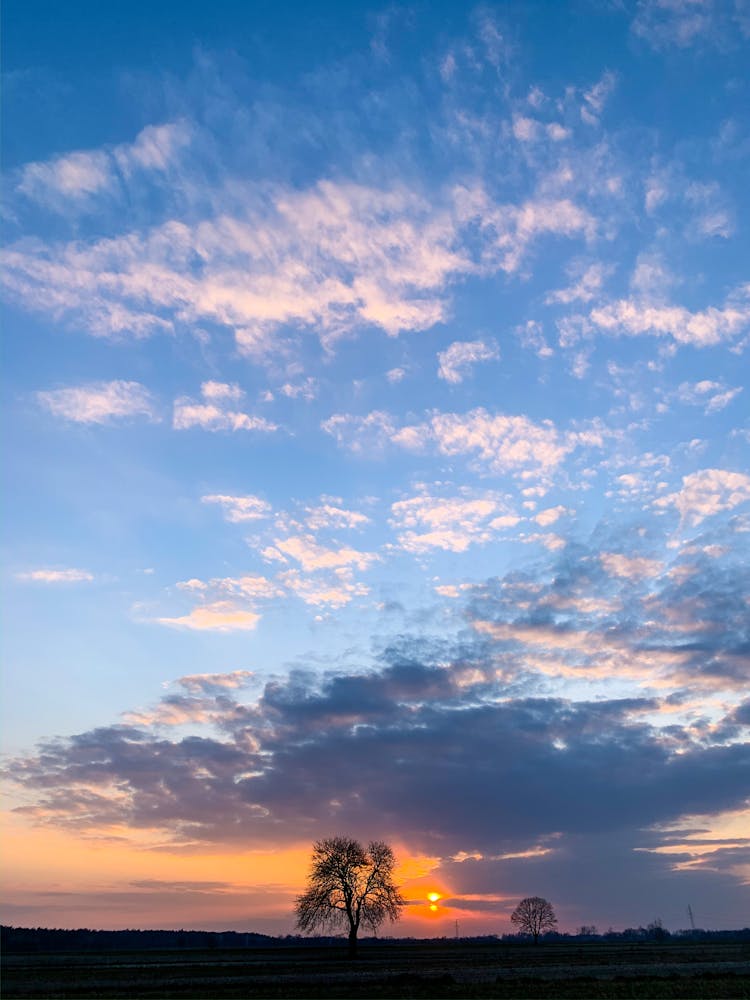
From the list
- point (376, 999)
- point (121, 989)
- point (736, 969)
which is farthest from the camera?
point (736, 969)

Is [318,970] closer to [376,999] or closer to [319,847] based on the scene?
[376,999]

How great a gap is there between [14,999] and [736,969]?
46.8m

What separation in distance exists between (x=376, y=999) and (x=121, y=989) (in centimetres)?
1675

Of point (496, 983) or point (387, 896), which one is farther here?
point (387, 896)

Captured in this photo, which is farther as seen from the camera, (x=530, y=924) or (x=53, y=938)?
(x=53, y=938)

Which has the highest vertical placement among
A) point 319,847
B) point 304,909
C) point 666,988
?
point 319,847

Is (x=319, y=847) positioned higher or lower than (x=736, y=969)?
higher

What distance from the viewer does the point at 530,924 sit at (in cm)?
16775

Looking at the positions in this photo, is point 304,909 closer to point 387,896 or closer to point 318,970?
point 387,896

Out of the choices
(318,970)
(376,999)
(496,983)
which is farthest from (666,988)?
(318,970)

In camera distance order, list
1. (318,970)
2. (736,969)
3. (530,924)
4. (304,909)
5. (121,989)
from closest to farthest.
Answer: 1. (121,989)
2. (736,969)
3. (318,970)
4. (304,909)
5. (530,924)

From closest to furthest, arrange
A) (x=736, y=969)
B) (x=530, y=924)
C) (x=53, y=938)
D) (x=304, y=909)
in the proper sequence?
(x=736, y=969)
(x=304, y=909)
(x=530, y=924)
(x=53, y=938)

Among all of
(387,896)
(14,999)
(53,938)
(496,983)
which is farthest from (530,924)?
(14,999)

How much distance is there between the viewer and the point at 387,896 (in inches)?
3723
